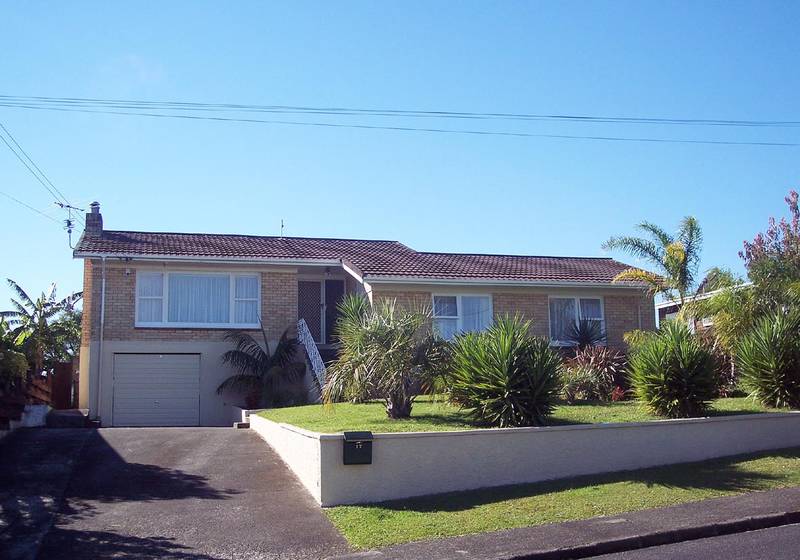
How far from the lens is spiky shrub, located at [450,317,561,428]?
507 inches

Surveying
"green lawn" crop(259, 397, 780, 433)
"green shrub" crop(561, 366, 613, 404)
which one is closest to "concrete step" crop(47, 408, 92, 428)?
"green lawn" crop(259, 397, 780, 433)

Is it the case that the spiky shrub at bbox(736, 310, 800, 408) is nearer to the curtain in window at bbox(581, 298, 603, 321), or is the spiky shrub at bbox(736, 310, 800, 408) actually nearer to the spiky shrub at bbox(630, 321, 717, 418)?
the spiky shrub at bbox(630, 321, 717, 418)

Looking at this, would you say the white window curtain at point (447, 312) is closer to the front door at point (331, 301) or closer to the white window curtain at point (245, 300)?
the front door at point (331, 301)

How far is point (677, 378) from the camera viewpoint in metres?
14.2

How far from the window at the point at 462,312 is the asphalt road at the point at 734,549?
12.9 meters

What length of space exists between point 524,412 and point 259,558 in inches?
211

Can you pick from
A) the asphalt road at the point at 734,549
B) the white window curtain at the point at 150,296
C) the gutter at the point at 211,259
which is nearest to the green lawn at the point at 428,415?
the asphalt road at the point at 734,549

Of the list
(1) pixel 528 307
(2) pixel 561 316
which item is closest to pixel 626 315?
(2) pixel 561 316

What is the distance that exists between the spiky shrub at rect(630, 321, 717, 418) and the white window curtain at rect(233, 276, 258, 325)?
1133cm

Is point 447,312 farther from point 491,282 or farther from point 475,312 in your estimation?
point 491,282

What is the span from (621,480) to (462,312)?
10.5 meters

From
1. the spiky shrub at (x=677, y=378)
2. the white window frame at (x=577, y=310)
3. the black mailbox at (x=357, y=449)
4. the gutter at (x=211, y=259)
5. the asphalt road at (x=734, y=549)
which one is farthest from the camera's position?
the white window frame at (x=577, y=310)

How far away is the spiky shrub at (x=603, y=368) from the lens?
1734cm

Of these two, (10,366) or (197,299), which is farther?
(197,299)
